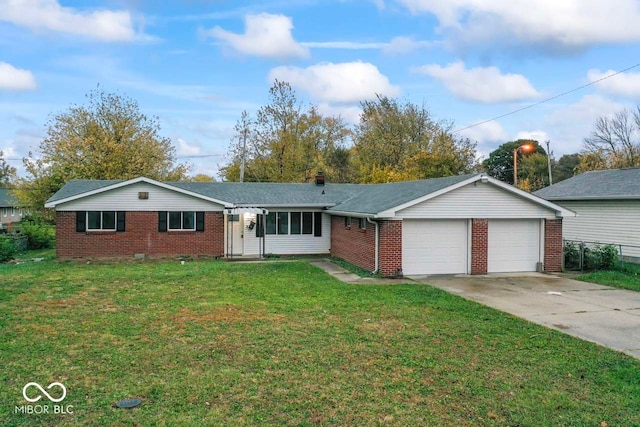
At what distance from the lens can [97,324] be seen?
26.4 feet

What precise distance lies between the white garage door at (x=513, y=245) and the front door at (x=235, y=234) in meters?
10.1

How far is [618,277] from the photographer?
1367 centimetres

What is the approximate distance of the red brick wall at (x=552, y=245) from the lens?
15.2 m

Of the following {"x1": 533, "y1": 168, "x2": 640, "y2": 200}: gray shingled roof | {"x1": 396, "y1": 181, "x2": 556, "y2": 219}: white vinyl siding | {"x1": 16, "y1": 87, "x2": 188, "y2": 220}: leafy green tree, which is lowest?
Answer: {"x1": 396, "y1": 181, "x2": 556, "y2": 219}: white vinyl siding

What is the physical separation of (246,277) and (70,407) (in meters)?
8.76

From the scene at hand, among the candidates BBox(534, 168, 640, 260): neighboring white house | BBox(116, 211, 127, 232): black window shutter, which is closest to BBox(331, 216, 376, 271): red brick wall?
BBox(116, 211, 127, 232): black window shutter

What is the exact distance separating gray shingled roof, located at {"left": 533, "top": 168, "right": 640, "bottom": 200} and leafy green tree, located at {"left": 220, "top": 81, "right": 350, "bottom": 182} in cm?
1853

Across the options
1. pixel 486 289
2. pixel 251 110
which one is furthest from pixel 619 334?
pixel 251 110

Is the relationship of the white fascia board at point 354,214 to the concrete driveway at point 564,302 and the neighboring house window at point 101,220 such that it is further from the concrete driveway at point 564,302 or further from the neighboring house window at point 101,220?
the neighboring house window at point 101,220

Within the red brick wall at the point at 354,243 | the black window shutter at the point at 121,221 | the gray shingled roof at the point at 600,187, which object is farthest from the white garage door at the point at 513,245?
the black window shutter at the point at 121,221

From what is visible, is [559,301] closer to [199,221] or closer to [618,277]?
[618,277]

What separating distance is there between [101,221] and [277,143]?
63.8ft

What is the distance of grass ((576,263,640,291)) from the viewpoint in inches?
494

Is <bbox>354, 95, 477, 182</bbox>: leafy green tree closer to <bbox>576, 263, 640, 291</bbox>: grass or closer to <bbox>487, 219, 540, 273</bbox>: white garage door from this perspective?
<bbox>487, 219, 540, 273</bbox>: white garage door
